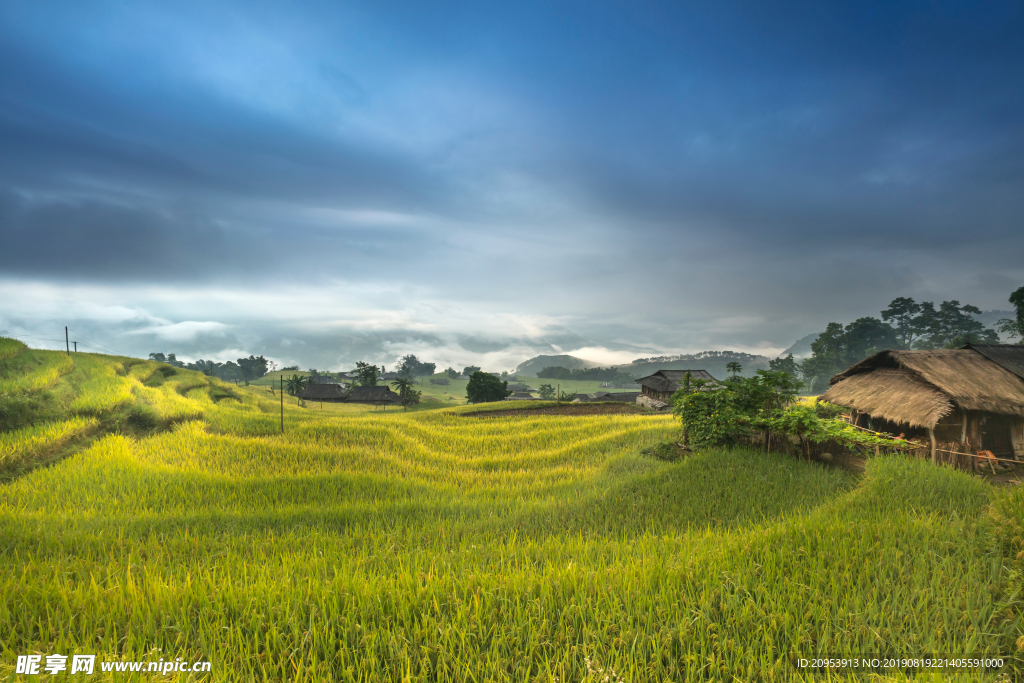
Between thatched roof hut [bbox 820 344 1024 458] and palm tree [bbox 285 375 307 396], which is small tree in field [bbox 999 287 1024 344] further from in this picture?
palm tree [bbox 285 375 307 396]

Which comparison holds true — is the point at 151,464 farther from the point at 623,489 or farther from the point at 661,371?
the point at 661,371

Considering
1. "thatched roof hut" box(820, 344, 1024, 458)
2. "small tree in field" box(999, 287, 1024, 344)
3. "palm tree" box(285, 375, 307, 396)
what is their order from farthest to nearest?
"palm tree" box(285, 375, 307, 396) < "small tree in field" box(999, 287, 1024, 344) < "thatched roof hut" box(820, 344, 1024, 458)

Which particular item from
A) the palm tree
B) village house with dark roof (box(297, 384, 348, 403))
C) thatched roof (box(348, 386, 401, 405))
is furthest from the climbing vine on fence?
the palm tree

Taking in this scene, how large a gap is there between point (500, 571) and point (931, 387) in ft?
55.2

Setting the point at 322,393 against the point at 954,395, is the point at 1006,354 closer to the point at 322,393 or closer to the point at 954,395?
the point at 954,395

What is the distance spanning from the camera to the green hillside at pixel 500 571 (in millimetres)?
2891

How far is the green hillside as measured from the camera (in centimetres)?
289

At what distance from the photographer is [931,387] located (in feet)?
43.3

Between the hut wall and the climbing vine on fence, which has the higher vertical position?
the climbing vine on fence

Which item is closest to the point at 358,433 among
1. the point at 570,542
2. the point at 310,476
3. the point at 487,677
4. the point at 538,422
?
the point at 310,476

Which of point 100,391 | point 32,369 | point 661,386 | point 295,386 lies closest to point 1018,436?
point 661,386

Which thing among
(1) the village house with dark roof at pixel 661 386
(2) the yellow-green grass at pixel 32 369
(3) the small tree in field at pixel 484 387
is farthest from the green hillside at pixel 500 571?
(3) the small tree in field at pixel 484 387

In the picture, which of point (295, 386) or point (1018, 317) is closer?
point (1018, 317)

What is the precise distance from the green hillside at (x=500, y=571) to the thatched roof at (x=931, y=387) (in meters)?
7.91
